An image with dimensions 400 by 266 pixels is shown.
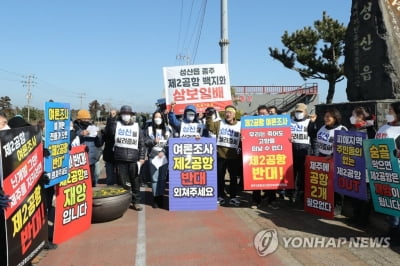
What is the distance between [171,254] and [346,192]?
288cm

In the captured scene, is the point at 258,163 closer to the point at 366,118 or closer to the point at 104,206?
the point at 366,118

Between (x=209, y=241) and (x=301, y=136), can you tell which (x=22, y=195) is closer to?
(x=209, y=241)

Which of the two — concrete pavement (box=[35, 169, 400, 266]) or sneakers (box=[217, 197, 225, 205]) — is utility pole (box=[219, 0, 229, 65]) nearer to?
sneakers (box=[217, 197, 225, 205])

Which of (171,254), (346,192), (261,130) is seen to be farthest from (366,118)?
(171,254)

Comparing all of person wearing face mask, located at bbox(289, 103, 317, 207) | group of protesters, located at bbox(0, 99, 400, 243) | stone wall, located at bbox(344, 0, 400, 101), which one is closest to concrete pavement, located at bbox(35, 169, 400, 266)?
group of protesters, located at bbox(0, 99, 400, 243)

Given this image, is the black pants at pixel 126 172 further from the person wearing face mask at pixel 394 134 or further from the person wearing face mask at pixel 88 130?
the person wearing face mask at pixel 394 134

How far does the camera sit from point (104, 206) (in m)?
5.73

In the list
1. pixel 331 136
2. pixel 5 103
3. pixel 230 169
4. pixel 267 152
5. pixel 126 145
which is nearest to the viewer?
pixel 331 136

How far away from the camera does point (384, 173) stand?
4.67m

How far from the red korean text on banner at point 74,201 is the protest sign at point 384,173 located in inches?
162

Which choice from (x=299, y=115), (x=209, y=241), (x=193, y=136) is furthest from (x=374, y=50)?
(x=209, y=241)

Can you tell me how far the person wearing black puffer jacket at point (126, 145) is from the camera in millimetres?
6480

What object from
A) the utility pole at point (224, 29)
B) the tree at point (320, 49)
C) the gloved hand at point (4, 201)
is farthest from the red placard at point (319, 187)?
the tree at point (320, 49)

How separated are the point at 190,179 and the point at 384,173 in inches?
126
